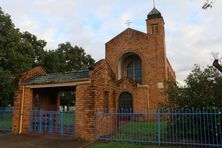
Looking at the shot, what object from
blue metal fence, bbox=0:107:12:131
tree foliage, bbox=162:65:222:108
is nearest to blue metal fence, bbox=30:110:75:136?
blue metal fence, bbox=0:107:12:131

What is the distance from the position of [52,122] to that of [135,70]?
15619 mm

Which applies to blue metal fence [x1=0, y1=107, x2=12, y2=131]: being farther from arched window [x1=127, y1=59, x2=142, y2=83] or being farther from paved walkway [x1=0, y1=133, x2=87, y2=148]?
arched window [x1=127, y1=59, x2=142, y2=83]

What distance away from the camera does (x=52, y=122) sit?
1310 cm

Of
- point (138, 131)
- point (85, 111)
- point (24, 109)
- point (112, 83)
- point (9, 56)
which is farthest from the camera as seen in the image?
point (9, 56)

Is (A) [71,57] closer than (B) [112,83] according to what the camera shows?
No

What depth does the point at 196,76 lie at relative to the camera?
1149cm

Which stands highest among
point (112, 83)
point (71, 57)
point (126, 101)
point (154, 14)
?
point (154, 14)

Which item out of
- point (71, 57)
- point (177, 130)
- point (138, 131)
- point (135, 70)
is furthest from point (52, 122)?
point (71, 57)

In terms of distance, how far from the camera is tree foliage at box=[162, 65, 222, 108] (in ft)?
34.9

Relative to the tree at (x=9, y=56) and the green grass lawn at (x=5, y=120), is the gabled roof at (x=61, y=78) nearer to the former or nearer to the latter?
the green grass lawn at (x=5, y=120)

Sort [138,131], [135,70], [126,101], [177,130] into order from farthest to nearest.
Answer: [135,70] → [126,101] → [138,131] → [177,130]

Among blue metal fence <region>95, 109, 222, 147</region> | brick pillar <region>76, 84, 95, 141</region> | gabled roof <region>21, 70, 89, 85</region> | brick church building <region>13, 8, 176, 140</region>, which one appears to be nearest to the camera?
blue metal fence <region>95, 109, 222, 147</region>

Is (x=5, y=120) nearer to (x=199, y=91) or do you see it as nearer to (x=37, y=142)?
(x=37, y=142)

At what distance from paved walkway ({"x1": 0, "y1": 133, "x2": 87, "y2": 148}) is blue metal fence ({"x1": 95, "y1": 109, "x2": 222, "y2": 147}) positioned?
53.7 inches
